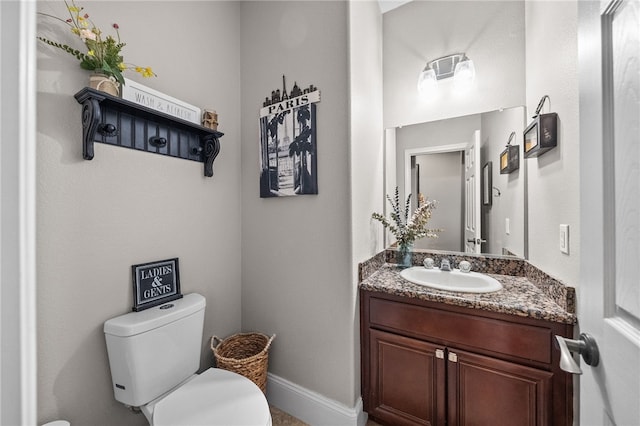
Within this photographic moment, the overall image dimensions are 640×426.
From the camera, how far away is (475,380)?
1.23 metres

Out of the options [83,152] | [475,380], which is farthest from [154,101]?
[475,380]

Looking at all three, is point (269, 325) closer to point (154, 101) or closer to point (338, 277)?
point (338, 277)

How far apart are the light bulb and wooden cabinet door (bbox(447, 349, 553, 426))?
165 cm

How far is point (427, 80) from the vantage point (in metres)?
1.82

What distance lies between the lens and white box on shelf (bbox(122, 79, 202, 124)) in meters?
1.23

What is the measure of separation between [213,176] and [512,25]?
2.12m

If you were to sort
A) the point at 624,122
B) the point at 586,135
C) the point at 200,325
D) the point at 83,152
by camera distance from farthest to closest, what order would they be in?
the point at 200,325 → the point at 83,152 → the point at 586,135 → the point at 624,122

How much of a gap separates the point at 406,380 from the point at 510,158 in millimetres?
1446

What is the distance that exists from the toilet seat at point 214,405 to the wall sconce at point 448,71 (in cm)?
209

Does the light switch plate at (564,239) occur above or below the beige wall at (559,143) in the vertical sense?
below

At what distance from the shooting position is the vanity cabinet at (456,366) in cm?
109

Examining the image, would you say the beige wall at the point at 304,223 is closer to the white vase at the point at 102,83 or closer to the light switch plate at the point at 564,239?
the white vase at the point at 102,83

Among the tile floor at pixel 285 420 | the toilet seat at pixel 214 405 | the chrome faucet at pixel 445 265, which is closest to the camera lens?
the toilet seat at pixel 214 405

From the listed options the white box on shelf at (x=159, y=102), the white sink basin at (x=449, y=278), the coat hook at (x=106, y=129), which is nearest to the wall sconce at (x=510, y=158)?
the white sink basin at (x=449, y=278)
